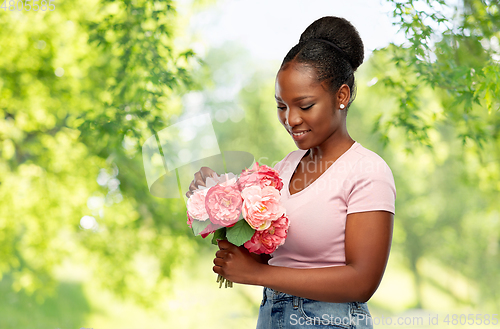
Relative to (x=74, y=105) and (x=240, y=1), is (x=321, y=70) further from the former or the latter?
(x=240, y=1)

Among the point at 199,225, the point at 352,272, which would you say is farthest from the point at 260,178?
the point at 352,272

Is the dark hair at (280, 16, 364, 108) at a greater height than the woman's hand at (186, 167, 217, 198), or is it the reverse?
the dark hair at (280, 16, 364, 108)

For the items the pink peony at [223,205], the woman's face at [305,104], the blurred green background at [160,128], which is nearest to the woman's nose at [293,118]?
the woman's face at [305,104]

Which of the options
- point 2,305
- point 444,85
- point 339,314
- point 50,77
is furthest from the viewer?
point 2,305

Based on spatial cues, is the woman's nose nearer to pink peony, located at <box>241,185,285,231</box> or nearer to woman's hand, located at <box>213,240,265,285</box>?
pink peony, located at <box>241,185,285,231</box>

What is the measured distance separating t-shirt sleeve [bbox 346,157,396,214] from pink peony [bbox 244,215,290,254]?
0.59 ft

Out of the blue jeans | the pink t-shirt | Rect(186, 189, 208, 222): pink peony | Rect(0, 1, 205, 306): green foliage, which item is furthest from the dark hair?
Rect(0, 1, 205, 306): green foliage

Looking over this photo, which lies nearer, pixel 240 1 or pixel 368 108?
pixel 240 1

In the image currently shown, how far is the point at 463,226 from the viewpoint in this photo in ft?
26.5

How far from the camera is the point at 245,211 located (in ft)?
3.42

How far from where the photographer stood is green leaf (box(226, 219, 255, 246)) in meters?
1.05

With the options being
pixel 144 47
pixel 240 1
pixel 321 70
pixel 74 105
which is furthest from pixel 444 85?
pixel 240 1

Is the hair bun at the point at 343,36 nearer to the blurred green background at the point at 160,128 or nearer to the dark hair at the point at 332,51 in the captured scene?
the dark hair at the point at 332,51

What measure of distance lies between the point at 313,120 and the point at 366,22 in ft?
9.30
